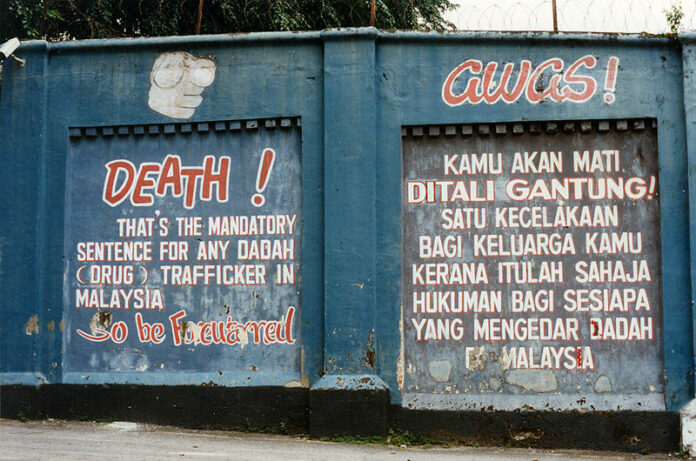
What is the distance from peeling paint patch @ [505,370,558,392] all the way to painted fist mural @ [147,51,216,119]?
459cm

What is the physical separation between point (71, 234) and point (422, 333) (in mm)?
4178

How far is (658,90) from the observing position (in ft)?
23.8

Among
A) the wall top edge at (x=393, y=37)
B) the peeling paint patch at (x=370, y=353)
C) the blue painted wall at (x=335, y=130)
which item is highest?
the wall top edge at (x=393, y=37)

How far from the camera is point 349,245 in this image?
7285mm

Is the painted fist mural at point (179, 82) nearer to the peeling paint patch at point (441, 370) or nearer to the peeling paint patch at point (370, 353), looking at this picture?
the peeling paint patch at point (370, 353)

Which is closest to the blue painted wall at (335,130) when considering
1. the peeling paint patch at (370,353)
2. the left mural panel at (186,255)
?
the peeling paint patch at (370,353)

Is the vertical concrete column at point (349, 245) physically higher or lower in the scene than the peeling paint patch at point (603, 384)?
higher

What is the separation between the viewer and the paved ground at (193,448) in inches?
250

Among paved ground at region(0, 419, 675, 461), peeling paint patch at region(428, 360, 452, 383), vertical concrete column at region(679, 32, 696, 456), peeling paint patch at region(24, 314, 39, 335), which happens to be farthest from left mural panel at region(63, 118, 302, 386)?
vertical concrete column at region(679, 32, 696, 456)

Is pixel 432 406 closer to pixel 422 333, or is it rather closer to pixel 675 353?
pixel 422 333

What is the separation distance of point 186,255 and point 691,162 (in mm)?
5521

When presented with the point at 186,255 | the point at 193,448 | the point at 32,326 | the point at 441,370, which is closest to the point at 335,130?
the point at 186,255

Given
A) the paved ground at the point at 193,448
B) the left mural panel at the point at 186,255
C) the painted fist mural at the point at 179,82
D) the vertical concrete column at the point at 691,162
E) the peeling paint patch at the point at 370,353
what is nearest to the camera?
the paved ground at the point at 193,448

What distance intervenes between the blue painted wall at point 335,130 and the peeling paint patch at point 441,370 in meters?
0.40
